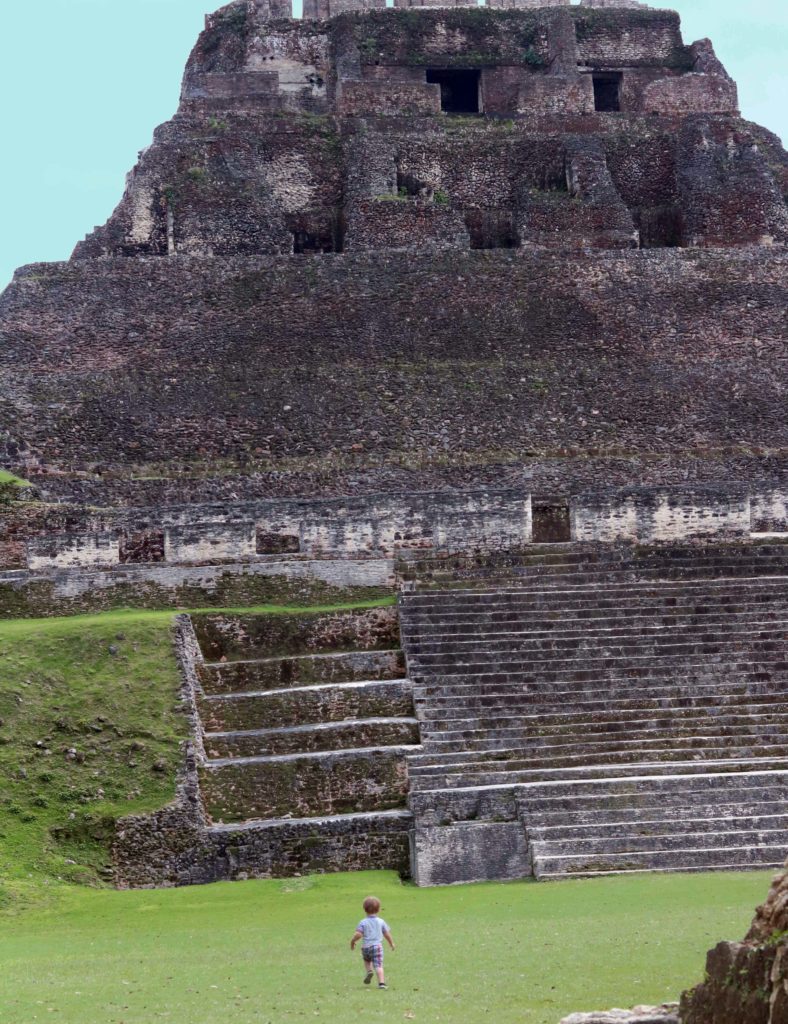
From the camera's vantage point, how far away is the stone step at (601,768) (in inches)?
585

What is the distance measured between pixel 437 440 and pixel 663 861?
10554mm

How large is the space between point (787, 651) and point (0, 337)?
43.8 feet

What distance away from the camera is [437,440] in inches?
916

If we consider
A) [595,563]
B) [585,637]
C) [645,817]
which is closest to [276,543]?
[595,563]

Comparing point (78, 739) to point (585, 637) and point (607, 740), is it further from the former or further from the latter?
point (585, 637)

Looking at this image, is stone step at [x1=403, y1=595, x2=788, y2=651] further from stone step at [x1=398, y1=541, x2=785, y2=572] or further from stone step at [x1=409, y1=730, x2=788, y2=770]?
stone step at [x1=409, y1=730, x2=788, y2=770]

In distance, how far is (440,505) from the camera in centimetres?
2006

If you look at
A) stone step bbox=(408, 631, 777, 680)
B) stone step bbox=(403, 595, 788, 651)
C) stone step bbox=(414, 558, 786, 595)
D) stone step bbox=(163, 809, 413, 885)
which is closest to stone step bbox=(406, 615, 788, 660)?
stone step bbox=(403, 595, 788, 651)

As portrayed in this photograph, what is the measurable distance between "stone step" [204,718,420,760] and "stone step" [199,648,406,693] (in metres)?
1.12

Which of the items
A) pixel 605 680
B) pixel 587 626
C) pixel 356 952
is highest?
pixel 587 626

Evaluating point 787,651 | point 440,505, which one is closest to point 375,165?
point 440,505

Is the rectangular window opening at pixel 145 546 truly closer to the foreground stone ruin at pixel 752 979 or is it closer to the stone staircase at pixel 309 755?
the stone staircase at pixel 309 755

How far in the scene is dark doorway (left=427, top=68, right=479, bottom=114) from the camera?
33.6m

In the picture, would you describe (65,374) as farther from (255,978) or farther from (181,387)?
(255,978)
